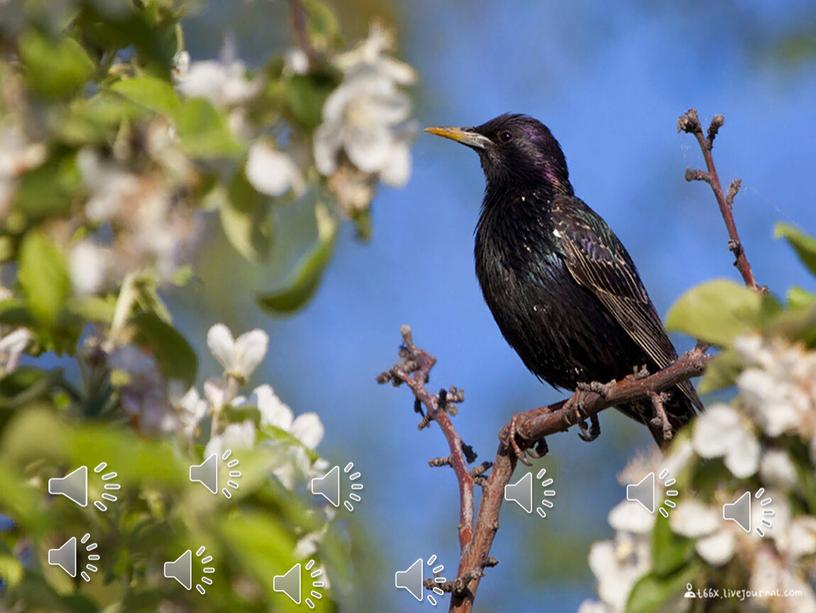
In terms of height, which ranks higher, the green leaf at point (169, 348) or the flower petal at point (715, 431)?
the green leaf at point (169, 348)

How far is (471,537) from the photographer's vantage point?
2461mm

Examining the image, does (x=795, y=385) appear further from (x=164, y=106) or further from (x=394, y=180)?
(x=164, y=106)

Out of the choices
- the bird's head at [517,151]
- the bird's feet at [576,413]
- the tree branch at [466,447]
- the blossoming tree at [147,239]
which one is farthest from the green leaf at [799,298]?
the bird's head at [517,151]

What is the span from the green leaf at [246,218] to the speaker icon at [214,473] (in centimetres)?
20

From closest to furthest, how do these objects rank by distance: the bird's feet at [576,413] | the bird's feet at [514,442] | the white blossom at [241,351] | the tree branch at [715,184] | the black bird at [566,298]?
1. the white blossom at [241,351]
2. the tree branch at [715,184]
3. the bird's feet at [514,442]
4. the bird's feet at [576,413]
5. the black bird at [566,298]

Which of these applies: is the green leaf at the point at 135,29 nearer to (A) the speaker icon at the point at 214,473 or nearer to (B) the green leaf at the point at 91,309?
(B) the green leaf at the point at 91,309

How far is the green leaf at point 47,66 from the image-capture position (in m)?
1.05

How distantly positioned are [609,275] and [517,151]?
0.82 m

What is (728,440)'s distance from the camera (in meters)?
1.16

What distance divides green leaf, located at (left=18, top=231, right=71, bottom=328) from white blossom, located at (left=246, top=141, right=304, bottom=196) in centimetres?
19

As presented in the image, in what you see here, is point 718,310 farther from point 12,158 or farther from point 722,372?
point 12,158

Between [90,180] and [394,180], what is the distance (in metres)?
→ 0.28

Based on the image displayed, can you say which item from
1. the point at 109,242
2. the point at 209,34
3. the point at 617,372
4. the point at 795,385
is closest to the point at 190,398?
the point at 109,242

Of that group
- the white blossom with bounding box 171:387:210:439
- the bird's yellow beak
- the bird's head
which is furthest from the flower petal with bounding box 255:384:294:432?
the bird's yellow beak
